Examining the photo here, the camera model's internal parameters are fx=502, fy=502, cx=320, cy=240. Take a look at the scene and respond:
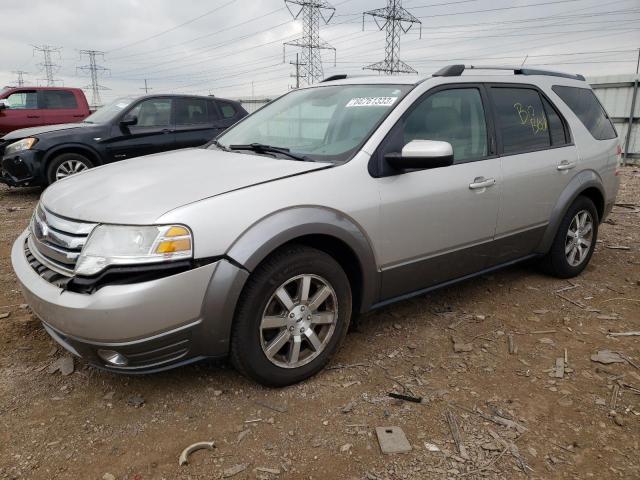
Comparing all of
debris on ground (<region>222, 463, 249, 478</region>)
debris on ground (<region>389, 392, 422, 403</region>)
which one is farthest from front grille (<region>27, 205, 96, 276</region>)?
debris on ground (<region>389, 392, 422, 403</region>)

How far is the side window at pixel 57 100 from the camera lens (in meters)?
10.8

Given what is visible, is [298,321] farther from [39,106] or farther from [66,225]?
[39,106]

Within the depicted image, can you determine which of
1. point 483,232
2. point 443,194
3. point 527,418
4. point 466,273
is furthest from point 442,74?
point 527,418

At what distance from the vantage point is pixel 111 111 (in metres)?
8.34

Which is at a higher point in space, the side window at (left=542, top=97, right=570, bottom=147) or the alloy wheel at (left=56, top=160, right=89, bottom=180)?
the side window at (left=542, top=97, right=570, bottom=147)

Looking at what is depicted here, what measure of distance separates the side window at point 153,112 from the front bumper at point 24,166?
1580 millimetres

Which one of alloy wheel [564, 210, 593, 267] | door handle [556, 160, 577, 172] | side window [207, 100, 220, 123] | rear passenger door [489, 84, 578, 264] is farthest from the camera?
side window [207, 100, 220, 123]

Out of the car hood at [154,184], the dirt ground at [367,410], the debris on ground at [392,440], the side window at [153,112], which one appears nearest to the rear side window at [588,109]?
the dirt ground at [367,410]

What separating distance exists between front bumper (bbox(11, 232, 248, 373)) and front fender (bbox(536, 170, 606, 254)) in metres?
2.76

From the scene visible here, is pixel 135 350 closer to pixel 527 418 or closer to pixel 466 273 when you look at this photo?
pixel 527 418

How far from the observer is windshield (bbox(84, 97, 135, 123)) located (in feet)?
26.8

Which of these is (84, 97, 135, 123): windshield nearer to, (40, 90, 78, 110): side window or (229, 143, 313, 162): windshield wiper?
(40, 90, 78, 110): side window

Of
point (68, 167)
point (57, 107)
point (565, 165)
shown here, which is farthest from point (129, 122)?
point (565, 165)

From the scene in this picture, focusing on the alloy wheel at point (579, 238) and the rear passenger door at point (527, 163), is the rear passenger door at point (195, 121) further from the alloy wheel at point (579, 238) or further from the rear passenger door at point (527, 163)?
the alloy wheel at point (579, 238)
